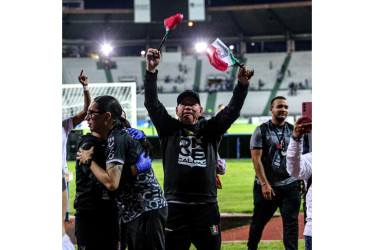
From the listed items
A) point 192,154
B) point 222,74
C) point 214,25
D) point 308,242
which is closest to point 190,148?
point 192,154

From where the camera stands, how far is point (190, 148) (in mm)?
2539

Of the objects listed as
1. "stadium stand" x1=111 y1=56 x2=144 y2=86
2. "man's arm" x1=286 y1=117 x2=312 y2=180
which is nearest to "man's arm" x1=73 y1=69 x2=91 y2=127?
"man's arm" x1=286 y1=117 x2=312 y2=180

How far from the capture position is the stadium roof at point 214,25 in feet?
79.2

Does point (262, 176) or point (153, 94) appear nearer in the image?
point (153, 94)

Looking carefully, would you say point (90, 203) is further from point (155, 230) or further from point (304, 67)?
point (304, 67)

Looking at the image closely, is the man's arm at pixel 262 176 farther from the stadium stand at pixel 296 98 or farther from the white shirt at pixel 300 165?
the stadium stand at pixel 296 98

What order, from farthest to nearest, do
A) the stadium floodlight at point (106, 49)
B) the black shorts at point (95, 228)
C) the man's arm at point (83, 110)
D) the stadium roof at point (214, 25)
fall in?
the stadium floodlight at point (106, 49), the stadium roof at point (214, 25), the man's arm at point (83, 110), the black shorts at point (95, 228)

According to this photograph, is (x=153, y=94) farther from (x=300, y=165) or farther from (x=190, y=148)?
(x=300, y=165)

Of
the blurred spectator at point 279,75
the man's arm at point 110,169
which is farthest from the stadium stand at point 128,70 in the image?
the man's arm at point 110,169

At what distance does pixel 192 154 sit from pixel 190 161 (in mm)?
42

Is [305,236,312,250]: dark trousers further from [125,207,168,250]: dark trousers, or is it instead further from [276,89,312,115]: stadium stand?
[276,89,312,115]: stadium stand

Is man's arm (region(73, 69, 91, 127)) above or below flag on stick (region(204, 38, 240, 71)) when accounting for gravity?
below

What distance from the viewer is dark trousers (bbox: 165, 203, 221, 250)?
2467 mm

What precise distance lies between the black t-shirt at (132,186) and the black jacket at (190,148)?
0.32m
